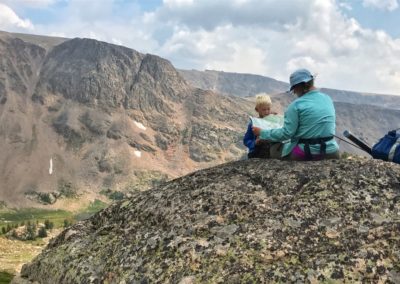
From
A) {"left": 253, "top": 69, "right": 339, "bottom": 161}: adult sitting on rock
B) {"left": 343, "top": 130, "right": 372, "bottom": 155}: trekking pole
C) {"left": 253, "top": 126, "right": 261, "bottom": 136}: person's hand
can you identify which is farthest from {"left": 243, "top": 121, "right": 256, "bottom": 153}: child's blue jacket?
{"left": 343, "top": 130, "right": 372, "bottom": 155}: trekking pole

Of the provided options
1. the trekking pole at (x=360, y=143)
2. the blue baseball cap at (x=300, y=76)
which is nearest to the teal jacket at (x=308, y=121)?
the blue baseball cap at (x=300, y=76)

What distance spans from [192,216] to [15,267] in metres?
145

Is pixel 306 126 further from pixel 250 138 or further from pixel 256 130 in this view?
pixel 250 138

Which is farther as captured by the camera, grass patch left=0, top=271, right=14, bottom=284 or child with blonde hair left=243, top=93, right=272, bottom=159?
grass patch left=0, top=271, right=14, bottom=284

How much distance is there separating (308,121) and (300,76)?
4.11ft

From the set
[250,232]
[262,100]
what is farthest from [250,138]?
[250,232]

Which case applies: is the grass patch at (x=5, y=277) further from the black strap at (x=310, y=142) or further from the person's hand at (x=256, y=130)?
the black strap at (x=310, y=142)

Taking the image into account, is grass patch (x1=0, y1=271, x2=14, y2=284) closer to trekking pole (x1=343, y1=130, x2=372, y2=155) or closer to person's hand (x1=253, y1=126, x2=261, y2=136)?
person's hand (x1=253, y1=126, x2=261, y2=136)

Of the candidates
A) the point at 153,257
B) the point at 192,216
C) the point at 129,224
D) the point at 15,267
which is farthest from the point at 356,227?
the point at 15,267

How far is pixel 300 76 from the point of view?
40.8 ft

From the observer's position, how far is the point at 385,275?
27.7 ft

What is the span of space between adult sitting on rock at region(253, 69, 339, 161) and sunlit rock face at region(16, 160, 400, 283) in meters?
0.46

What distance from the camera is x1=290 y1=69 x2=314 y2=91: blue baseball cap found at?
40.8 ft

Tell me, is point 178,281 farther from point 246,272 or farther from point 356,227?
point 356,227
